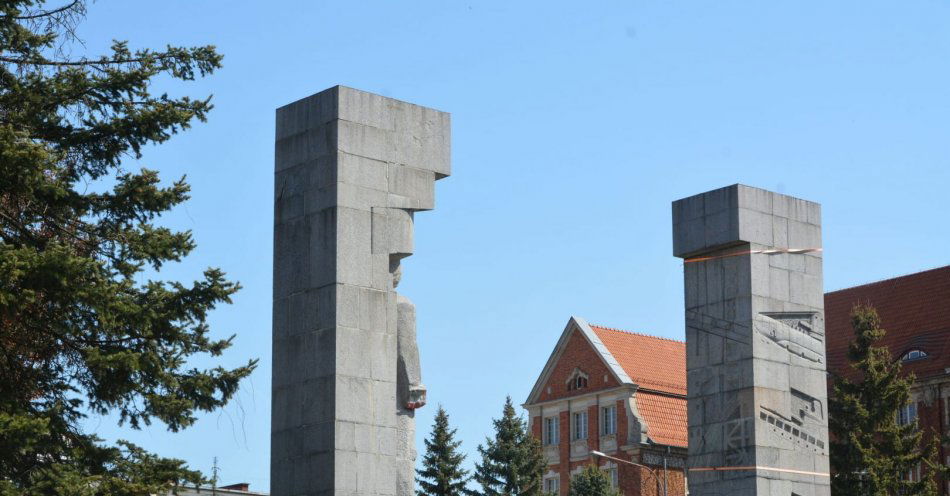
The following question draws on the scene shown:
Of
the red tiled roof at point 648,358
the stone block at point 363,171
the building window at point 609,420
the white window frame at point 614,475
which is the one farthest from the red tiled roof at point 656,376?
the stone block at point 363,171

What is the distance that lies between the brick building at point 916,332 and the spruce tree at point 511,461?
48.1 ft

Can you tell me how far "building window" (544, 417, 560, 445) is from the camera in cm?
6141

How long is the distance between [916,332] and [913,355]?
98cm

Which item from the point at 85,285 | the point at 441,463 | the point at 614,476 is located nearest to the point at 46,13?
the point at 85,285

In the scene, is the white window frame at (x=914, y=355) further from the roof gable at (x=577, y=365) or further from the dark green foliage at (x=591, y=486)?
the dark green foliage at (x=591, y=486)

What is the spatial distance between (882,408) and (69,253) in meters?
30.6

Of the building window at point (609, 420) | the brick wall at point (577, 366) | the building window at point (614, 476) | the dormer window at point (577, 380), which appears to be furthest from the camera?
the dormer window at point (577, 380)

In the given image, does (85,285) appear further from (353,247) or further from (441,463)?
(441,463)

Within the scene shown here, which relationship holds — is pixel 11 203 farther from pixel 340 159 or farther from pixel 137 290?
pixel 340 159

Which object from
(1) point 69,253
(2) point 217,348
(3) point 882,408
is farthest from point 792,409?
(3) point 882,408

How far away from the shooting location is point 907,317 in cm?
5981

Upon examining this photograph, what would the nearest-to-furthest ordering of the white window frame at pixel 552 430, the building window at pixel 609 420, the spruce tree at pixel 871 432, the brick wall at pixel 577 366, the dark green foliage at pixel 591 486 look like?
the spruce tree at pixel 871 432 → the dark green foliage at pixel 591 486 → the building window at pixel 609 420 → the brick wall at pixel 577 366 → the white window frame at pixel 552 430

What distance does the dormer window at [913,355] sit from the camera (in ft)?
191

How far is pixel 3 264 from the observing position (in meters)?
15.4
